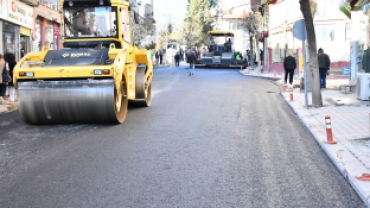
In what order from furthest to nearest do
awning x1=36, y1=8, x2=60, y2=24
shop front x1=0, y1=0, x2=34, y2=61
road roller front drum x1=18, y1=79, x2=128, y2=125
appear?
awning x1=36, y1=8, x2=60, y2=24 → shop front x1=0, y1=0, x2=34, y2=61 → road roller front drum x1=18, y1=79, x2=128, y2=125

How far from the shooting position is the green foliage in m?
91.7

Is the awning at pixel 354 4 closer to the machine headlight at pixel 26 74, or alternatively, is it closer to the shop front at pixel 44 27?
the machine headlight at pixel 26 74

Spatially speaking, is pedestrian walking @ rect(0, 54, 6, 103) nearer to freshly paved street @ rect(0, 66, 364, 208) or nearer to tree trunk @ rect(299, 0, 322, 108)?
freshly paved street @ rect(0, 66, 364, 208)

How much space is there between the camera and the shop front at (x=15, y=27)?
23011 mm

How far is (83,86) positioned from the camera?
31.1 ft

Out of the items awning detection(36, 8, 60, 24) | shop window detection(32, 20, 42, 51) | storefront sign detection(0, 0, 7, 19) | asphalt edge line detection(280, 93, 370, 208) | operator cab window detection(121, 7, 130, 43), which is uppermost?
awning detection(36, 8, 60, 24)

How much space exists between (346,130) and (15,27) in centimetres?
2032

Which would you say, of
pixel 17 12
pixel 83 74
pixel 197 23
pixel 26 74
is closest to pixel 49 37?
pixel 17 12

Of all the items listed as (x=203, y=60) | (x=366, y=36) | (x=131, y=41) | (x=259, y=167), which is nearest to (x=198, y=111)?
(x=131, y=41)

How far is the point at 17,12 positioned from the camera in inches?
971

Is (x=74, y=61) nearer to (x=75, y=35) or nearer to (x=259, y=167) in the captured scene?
(x=75, y=35)

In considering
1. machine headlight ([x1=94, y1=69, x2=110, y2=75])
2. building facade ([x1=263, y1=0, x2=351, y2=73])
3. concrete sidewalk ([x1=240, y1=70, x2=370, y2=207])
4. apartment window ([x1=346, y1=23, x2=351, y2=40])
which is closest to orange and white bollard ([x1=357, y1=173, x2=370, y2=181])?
concrete sidewalk ([x1=240, y1=70, x2=370, y2=207])

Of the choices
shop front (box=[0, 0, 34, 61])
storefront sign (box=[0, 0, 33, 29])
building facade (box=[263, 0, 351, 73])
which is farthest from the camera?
building facade (box=[263, 0, 351, 73])

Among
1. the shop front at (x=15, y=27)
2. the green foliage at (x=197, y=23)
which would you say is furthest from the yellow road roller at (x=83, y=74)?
the green foliage at (x=197, y=23)
